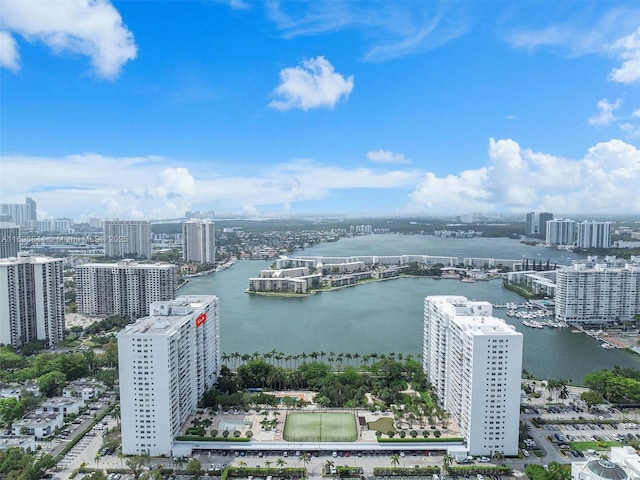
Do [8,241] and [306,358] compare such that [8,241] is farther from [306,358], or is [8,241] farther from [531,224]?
[531,224]

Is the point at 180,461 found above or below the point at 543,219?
below

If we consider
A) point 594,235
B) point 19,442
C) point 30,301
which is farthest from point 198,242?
point 594,235

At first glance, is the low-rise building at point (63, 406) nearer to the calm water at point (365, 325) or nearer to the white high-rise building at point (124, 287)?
the calm water at point (365, 325)

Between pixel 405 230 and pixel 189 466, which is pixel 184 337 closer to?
pixel 189 466

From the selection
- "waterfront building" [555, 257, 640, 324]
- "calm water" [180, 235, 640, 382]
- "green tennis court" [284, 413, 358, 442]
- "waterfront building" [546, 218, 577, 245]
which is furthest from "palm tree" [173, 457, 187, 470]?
"waterfront building" [546, 218, 577, 245]

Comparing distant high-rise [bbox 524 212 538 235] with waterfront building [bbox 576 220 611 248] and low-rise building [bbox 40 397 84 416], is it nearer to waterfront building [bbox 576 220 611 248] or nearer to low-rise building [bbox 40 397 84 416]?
waterfront building [bbox 576 220 611 248]

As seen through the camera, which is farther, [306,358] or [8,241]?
[8,241]

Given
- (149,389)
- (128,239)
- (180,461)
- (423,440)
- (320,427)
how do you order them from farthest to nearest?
1. (128,239)
2. (320,427)
3. (423,440)
4. (149,389)
5. (180,461)
